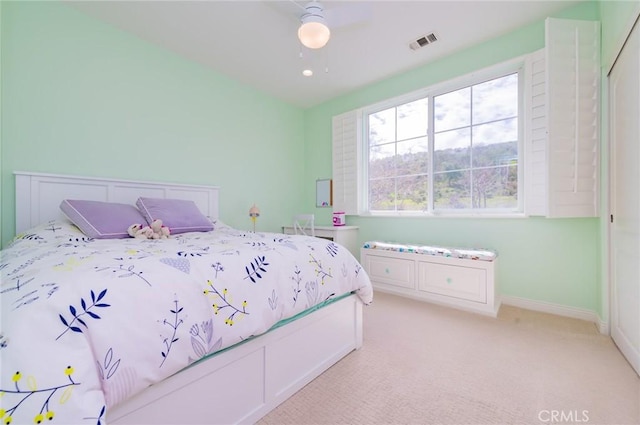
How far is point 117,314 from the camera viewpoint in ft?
2.55

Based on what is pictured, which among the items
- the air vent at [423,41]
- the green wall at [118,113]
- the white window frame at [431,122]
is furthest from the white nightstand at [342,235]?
the air vent at [423,41]

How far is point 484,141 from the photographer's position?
9.14 ft

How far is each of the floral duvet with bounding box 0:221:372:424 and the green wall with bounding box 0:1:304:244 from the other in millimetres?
1216

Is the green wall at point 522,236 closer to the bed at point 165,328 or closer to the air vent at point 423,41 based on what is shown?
the air vent at point 423,41

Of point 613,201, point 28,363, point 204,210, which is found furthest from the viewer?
point 204,210

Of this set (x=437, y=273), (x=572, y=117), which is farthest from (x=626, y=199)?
(x=437, y=273)

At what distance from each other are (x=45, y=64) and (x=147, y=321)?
2641mm

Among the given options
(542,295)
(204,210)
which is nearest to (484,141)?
(542,295)

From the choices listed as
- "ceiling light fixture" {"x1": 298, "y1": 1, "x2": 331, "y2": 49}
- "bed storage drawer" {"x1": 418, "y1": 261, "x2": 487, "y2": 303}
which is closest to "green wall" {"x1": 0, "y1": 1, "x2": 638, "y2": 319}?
"bed storage drawer" {"x1": 418, "y1": 261, "x2": 487, "y2": 303}

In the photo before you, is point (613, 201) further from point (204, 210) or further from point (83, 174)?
point (83, 174)

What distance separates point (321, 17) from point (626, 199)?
7.87 feet

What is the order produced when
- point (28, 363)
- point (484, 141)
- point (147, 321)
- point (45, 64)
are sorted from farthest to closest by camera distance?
1. point (484, 141)
2. point (45, 64)
3. point (147, 321)
4. point (28, 363)

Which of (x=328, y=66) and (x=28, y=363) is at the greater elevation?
(x=328, y=66)

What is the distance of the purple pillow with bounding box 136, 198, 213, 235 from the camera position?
2.13 m
